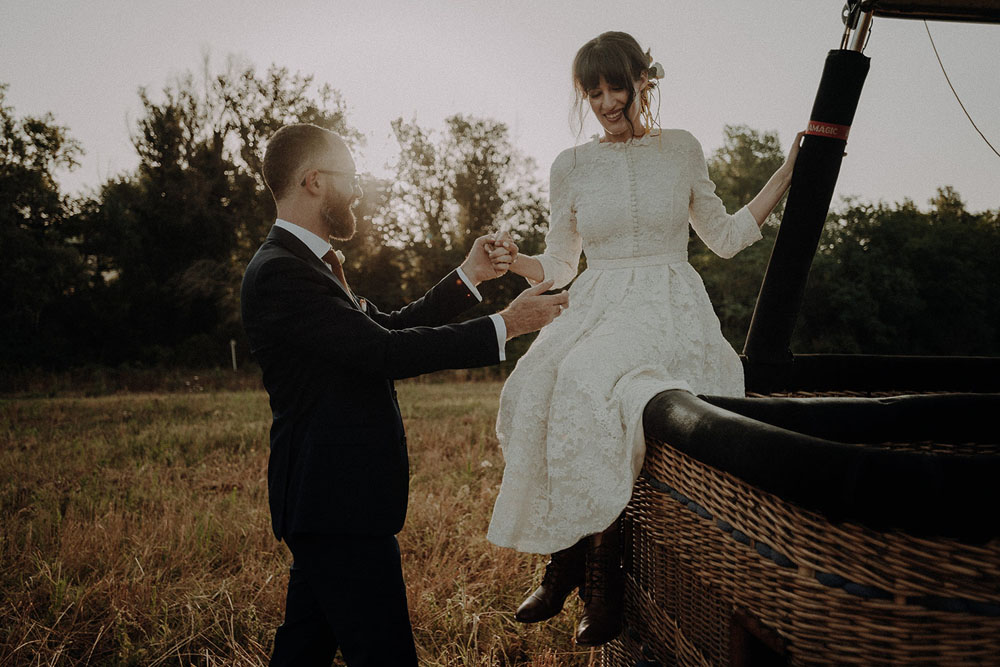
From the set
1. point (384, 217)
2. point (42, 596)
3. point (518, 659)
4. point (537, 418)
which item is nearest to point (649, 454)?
point (537, 418)

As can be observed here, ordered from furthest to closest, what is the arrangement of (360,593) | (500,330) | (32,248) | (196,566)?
(32,248)
(196,566)
(500,330)
(360,593)

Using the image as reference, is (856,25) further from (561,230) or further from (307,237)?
(307,237)

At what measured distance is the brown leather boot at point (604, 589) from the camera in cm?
199

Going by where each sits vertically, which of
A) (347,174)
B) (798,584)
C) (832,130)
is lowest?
(798,584)

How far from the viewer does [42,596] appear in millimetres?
3111

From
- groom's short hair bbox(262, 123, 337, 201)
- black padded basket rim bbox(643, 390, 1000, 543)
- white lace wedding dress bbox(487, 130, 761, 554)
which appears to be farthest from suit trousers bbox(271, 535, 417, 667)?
groom's short hair bbox(262, 123, 337, 201)

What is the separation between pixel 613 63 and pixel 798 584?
6.98 ft

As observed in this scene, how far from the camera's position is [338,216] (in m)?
2.35

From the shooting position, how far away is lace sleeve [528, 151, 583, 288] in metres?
2.95

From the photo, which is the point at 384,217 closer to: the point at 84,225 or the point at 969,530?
the point at 84,225

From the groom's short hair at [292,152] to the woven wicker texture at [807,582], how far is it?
5.23 ft

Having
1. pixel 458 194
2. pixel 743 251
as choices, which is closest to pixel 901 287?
pixel 743 251

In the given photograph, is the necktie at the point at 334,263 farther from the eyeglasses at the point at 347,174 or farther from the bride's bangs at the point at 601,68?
the bride's bangs at the point at 601,68

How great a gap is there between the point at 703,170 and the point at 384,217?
103 feet
